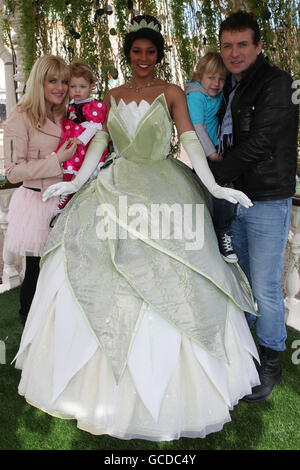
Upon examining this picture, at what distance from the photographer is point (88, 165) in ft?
7.44

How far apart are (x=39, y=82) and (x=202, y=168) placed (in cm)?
111

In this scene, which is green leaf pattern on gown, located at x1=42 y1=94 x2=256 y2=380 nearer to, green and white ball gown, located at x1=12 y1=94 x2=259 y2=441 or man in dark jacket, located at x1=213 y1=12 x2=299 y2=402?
green and white ball gown, located at x1=12 y1=94 x2=259 y2=441

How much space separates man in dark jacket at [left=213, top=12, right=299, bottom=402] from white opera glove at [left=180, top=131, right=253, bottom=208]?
7 centimetres

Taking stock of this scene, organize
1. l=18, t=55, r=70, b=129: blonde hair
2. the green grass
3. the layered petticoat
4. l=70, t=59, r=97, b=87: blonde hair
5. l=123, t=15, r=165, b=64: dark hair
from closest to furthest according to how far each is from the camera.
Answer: the layered petticoat < the green grass < l=123, t=15, r=165, b=64: dark hair < l=18, t=55, r=70, b=129: blonde hair < l=70, t=59, r=97, b=87: blonde hair

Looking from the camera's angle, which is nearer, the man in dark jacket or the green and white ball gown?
the green and white ball gown

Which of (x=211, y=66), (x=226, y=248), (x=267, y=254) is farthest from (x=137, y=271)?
(x=211, y=66)

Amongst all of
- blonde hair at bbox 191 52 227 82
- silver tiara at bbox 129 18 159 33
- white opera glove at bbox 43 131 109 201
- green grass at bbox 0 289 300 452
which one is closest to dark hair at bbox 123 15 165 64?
silver tiara at bbox 129 18 159 33

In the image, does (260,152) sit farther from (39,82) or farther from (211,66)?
(39,82)

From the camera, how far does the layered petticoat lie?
1.65 metres

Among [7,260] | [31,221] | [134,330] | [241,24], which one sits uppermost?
[241,24]

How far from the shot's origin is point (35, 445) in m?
1.89

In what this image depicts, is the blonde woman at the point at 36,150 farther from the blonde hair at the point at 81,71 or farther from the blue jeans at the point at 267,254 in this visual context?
the blue jeans at the point at 267,254

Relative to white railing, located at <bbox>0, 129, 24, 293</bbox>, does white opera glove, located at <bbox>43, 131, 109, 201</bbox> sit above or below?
above

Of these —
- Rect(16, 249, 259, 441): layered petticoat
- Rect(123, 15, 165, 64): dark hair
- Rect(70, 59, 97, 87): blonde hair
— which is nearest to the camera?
Rect(16, 249, 259, 441): layered petticoat
